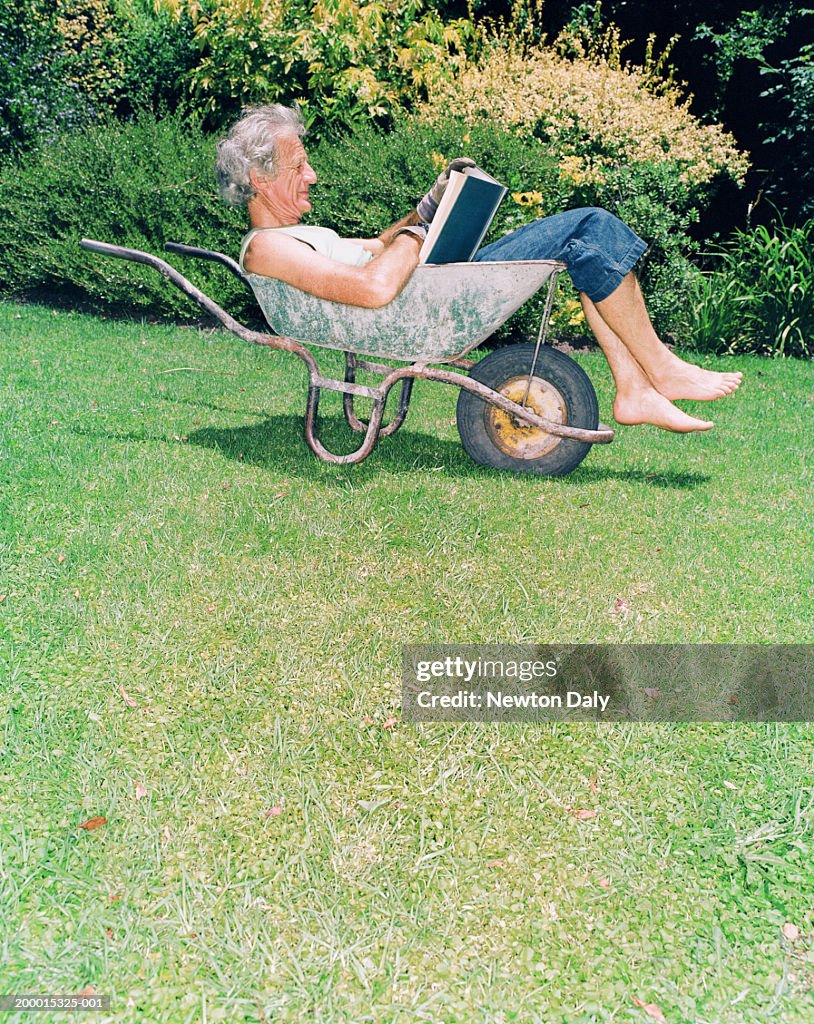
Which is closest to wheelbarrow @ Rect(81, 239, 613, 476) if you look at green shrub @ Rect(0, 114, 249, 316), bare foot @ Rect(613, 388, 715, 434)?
bare foot @ Rect(613, 388, 715, 434)

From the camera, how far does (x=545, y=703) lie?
8.77 ft

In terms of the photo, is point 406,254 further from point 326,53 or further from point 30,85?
point 30,85

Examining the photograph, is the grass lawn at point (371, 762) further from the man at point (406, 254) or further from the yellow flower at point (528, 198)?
the yellow flower at point (528, 198)

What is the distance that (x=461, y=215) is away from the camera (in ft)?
11.7

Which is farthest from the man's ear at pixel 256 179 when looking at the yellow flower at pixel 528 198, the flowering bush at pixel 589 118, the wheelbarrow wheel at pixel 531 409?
the flowering bush at pixel 589 118

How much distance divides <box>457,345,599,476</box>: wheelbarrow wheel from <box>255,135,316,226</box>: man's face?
1.01 meters

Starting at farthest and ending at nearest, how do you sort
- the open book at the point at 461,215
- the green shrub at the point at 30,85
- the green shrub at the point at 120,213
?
the green shrub at the point at 30,85
the green shrub at the point at 120,213
the open book at the point at 461,215

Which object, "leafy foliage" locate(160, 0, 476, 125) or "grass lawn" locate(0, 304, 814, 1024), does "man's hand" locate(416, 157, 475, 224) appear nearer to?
"grass lawn" locate(0, 304, 814, 1024)

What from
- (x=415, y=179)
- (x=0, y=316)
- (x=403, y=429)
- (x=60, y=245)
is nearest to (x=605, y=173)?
(x=415, y=179)

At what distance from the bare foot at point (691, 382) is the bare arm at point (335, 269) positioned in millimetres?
1159

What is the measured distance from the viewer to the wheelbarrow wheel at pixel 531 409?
396 centimetres

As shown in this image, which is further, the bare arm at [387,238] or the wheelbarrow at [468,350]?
the bare arm at [387,238]

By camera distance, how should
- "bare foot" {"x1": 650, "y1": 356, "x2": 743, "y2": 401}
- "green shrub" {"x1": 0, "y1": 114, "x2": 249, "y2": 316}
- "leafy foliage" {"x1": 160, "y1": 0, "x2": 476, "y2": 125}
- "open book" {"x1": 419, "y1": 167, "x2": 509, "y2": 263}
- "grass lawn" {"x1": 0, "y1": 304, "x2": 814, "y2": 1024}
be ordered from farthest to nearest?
"leafy foliage" {"x1": 160, "y1": 0, "x2": 476, "y2": 125} → "green shrub" {"x1": 0, "y1": 114, "x2": 249, "y2": 316} → "bare foot" {"x1": 650, "y1": 356, "x2": 743, "y2": 401} → "open book" {"x1": 419, "y1": 167, "x2": 509, "y2": 263} → "grass lawn" {"x1": 0, "y1": 304, "x2": 814, "y2": 1024}

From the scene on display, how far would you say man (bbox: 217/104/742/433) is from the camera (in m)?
3.59
